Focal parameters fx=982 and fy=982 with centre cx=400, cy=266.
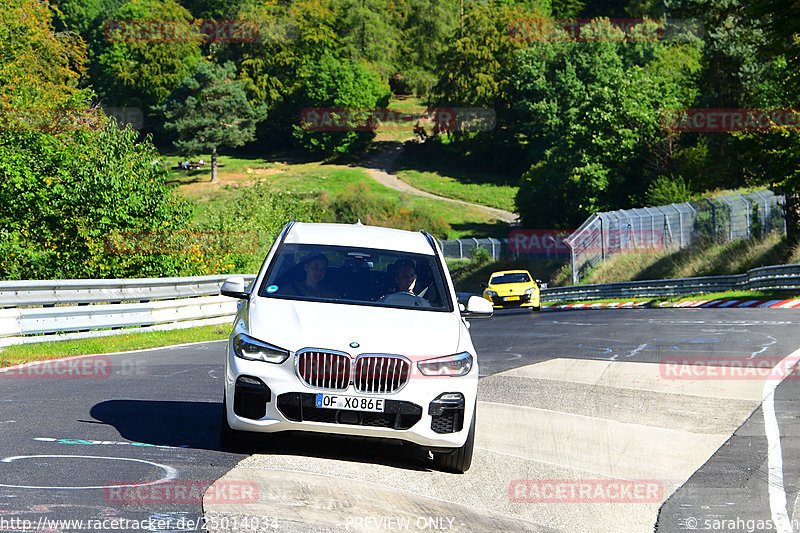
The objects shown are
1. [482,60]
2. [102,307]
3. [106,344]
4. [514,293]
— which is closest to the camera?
[106,344]

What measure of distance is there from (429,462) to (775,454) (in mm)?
2901

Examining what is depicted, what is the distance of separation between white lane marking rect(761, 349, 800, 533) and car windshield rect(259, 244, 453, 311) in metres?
2.72

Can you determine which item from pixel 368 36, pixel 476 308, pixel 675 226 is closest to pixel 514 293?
pixel 675 226

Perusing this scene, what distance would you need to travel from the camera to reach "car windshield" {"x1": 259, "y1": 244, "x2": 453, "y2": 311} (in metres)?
7.77

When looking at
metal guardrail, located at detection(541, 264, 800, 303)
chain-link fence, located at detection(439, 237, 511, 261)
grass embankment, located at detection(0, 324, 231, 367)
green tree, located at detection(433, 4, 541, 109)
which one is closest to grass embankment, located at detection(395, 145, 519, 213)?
green tree, located at detection(433, 4, 541, 109)

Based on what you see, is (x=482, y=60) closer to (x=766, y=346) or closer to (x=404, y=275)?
(x=766, y=346)

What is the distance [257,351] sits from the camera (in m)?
6.85

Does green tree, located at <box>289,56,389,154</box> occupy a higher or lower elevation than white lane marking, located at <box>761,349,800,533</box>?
→ lower

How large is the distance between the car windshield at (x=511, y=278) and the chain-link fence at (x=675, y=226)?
924 centimetres

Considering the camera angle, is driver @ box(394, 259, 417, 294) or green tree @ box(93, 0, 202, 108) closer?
driver @ box(394, 259, 417, 294)

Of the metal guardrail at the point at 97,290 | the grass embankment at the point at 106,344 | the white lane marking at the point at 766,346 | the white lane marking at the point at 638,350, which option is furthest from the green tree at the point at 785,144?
the grass embankment at the point at 106,344

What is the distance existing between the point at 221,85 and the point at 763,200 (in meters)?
80.8

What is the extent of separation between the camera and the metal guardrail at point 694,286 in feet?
97.3

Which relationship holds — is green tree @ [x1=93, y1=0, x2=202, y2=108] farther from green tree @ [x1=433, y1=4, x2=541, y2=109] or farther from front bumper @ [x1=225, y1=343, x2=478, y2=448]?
front bumper @ [x1=225, y1=343, x2=478, y2=448]
